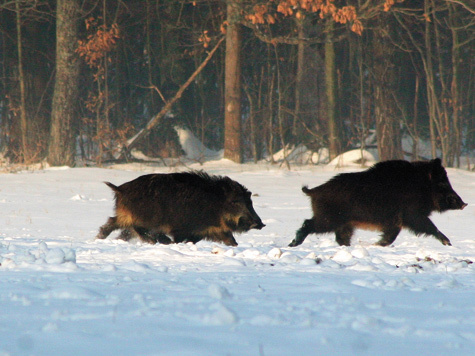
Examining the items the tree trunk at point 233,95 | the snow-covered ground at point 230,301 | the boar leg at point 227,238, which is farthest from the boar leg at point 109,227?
the tree trunk at point 233,95

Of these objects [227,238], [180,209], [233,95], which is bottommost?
[227,238]

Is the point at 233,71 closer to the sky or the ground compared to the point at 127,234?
closer to the sky

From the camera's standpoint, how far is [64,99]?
691 inches

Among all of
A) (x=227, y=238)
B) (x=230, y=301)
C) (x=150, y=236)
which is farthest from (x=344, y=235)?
(x=230, y=301)

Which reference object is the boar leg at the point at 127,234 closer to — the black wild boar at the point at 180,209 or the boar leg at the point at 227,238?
the black wild boar at the point at 180,209

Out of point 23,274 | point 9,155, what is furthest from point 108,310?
point 9,155

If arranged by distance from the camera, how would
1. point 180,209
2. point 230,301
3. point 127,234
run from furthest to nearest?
point 127,234, point 180,209, point 230,301

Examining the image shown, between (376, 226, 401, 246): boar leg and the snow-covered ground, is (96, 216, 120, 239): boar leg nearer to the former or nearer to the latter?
the snow-covered ground

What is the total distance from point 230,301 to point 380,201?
4.16m

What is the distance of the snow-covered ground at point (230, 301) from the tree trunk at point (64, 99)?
414 inches

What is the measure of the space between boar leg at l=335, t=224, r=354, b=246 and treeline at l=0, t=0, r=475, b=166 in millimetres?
9282

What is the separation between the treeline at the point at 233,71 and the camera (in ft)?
58.0

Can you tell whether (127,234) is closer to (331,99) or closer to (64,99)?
(64,99)

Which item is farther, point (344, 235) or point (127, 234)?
point (344, 235)
